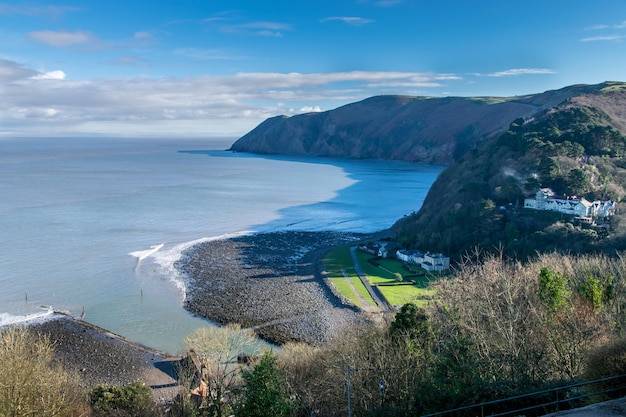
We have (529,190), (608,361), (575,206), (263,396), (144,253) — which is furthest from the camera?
(144,253)

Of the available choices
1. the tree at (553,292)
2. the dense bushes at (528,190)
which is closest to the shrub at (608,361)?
the tree at (553,292)

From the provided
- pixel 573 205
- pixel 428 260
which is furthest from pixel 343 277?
pixel 573 205

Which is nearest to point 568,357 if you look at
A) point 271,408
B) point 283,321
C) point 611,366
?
point 611,366

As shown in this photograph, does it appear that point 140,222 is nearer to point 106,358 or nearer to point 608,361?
point 106,358

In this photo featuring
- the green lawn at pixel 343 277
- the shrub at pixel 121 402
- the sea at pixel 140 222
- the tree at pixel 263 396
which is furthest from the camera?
the green lawn at pixel 343 277

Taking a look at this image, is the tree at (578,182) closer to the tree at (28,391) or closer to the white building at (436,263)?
the white building at (436,263)

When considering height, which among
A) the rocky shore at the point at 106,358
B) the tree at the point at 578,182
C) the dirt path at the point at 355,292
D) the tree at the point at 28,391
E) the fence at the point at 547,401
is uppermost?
the tree at the point at 578,182

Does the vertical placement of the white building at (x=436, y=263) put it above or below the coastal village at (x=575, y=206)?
below

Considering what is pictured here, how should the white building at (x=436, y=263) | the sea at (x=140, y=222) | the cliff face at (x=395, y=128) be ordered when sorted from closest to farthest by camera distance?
the sea at (x=140, y=222)
the white building at (x=436, y=263)
the cliff face at (x=395, y=128)
